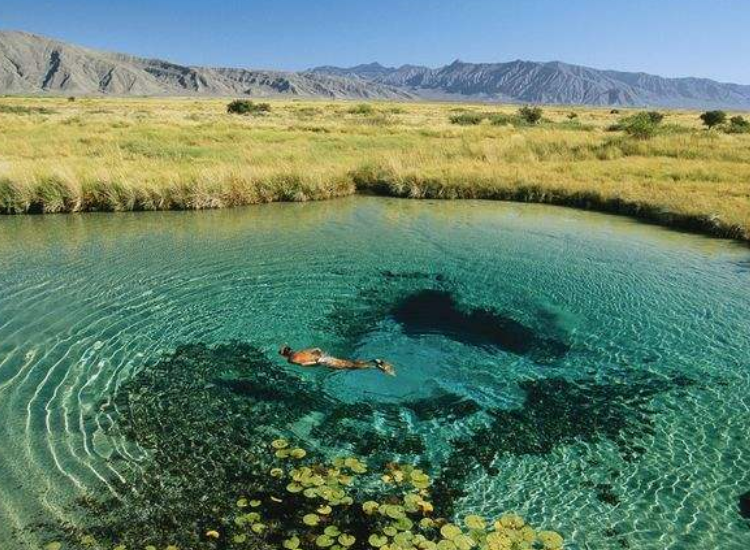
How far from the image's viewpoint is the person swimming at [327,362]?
8719mm

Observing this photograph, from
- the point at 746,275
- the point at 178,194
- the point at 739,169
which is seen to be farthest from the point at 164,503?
the point at 739,169

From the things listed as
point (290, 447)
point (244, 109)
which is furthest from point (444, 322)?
point (244, 109)

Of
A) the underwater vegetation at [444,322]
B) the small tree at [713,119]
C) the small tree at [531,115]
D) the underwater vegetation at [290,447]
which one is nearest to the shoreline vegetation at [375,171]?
the underwater vegetation at [444,322]

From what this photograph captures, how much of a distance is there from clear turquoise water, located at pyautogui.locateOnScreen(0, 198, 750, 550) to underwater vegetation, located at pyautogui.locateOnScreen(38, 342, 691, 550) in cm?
18

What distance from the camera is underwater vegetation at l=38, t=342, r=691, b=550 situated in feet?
18.3

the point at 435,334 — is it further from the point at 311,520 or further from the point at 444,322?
the point at 311,520

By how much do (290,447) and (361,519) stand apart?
4.97 ft

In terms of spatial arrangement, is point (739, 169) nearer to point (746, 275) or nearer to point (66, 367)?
point (746, 275)

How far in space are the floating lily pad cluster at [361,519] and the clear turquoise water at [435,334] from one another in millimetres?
480

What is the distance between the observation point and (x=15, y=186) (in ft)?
61.6

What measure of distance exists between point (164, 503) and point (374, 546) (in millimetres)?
2222

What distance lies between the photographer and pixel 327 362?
8766mm

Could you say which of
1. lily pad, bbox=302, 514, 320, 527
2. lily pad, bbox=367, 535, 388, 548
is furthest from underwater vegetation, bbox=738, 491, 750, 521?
lily pad, bbox=302, 514, 320, 527

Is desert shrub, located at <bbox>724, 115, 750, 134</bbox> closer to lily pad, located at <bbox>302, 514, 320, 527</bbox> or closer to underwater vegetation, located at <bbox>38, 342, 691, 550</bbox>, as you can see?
underwater vegetation, located at <bbox>38, 342, 691, 550</bbox>
